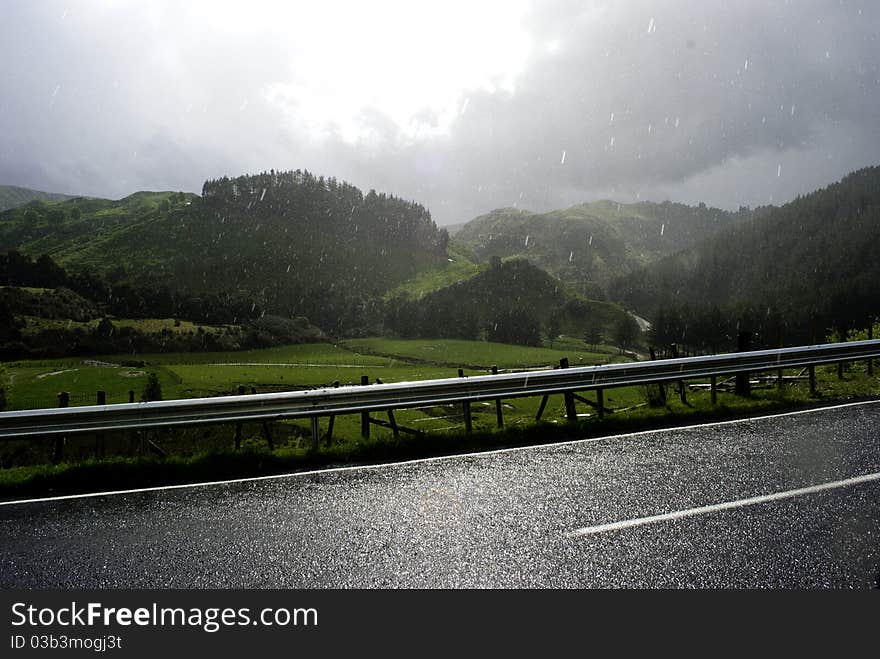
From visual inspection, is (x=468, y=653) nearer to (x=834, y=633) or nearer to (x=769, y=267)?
(x=834, y=633)

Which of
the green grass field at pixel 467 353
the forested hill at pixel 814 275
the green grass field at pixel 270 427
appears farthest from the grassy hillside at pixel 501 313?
the green grass field at pixel 270 427

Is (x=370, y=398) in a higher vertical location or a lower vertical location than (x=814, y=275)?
lower

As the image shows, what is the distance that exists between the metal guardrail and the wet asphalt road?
1.85m

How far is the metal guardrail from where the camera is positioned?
309 inches

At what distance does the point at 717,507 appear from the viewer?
547 cm

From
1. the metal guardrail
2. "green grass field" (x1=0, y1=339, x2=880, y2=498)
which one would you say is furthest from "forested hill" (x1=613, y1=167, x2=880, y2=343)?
the metal guardrail

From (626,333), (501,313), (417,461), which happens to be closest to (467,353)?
(501,313)

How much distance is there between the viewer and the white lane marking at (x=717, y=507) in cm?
504

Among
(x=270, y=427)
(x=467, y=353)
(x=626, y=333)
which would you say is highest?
(x=270, y=427)

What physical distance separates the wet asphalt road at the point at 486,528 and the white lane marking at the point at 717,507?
79 millimetres

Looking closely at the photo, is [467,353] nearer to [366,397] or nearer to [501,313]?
[501,313]

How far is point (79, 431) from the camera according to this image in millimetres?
7852

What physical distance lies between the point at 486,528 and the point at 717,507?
7.92 feet

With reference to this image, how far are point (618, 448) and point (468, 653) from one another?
16.9 ft
